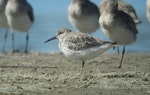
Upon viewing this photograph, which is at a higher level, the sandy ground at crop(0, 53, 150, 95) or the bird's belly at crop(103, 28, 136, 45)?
the bird's belly at crop(103, 28, 136, 45)

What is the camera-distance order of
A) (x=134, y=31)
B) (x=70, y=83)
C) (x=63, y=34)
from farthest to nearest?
(x=134, y=31) < (x=63, y=34) < (x=70, y=83)

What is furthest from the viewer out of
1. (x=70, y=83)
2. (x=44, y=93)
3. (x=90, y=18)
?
(x=90, y=18)

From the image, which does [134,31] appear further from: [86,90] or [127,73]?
[86,90]

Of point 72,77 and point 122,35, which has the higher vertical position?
point 122,35

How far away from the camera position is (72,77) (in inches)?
488

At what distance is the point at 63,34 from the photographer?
13.7m

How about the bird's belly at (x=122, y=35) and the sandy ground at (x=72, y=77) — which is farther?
the bird's belly at (x=122, y=35)

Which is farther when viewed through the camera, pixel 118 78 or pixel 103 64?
pixel 103 64

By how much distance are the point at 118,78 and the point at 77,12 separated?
6.79 m

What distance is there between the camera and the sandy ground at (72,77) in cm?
1110

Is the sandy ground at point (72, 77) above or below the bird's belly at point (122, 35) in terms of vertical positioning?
below

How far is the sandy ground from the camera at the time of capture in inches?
437

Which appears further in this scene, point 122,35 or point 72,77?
point 122,35

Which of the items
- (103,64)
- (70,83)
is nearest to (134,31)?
(103,64)
